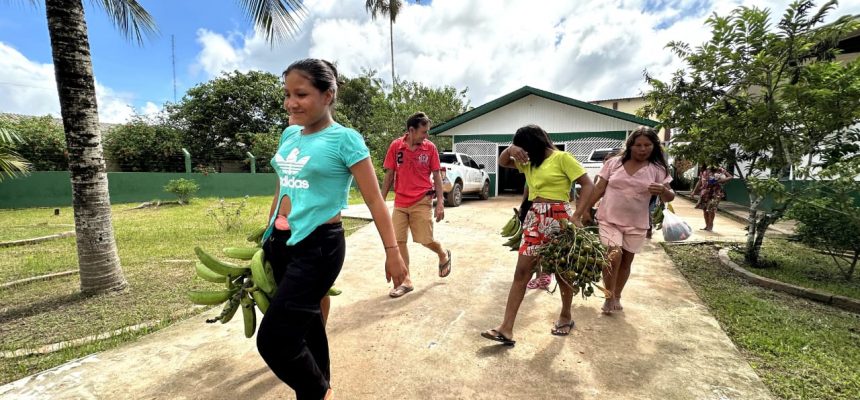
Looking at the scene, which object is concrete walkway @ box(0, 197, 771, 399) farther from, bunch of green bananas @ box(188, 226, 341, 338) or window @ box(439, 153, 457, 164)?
window @ box(439, 153, 457, 164)

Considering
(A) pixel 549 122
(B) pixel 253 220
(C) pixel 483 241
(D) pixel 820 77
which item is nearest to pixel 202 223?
(B) pixel 253 220

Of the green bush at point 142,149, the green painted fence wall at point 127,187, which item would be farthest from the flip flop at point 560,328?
the green bush at point 142,149

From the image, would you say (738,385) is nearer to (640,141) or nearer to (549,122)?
(640,141)

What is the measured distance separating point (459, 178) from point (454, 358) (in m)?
9.36

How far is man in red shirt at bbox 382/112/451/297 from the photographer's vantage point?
4125 millimetres

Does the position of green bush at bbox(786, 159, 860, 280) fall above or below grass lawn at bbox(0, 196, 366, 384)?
above

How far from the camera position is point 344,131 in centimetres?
188

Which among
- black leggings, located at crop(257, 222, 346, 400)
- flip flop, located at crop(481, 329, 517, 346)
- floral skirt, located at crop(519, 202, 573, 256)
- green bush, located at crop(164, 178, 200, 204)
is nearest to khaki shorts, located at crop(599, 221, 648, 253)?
floral skirt, located at crop(519, 202, 573, 256)

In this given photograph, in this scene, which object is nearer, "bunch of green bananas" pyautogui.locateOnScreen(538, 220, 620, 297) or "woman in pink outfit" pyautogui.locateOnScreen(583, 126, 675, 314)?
"bunch of green bananas" pyautogui.locateOnScreen(538, 220, 620, 297)

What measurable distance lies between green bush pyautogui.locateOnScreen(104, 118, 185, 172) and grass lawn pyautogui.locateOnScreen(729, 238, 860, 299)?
59.9 ft

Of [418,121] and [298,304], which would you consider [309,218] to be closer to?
[298,304]

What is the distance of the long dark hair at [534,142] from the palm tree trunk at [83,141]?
4.11m

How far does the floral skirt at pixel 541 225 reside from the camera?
2.90 m

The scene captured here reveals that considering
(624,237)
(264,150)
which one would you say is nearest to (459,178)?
(624,237)
